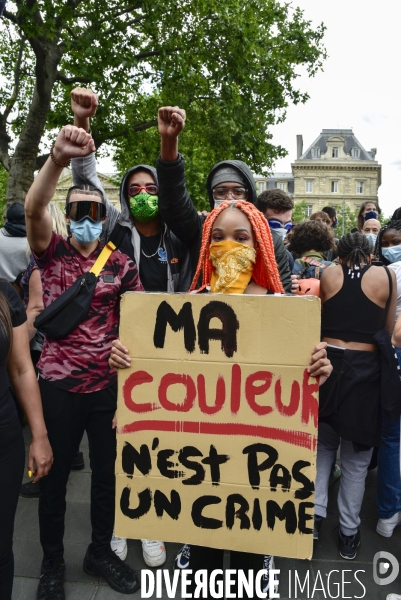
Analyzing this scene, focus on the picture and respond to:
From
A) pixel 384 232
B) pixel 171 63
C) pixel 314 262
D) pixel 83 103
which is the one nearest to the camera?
pixel 83 103

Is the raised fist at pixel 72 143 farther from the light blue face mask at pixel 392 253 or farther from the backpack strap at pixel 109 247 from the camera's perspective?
the light blue face mask at pixel 392 253

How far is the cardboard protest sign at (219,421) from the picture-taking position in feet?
5.64

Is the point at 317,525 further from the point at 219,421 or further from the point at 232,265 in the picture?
the point at 232,265

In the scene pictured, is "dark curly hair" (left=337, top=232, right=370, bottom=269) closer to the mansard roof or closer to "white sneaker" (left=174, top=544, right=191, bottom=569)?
"white sneaker" (left=174, top=544, right=191, bottom=569)

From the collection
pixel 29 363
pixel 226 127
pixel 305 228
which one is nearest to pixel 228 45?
pixel 226 127

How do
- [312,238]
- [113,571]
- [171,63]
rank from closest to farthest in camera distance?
[113,571]
[312,238]
[171,63]

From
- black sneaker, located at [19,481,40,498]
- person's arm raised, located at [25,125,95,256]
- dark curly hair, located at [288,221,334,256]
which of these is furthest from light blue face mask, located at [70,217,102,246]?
black sneaker, located at [19,481,40,498]

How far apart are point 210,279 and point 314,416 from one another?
74cm

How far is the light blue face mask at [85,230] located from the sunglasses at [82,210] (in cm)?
2

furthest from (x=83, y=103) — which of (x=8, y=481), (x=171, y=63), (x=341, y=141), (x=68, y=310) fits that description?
(x=341, y=141)

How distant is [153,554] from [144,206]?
75.6 inches

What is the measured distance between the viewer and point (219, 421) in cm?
176

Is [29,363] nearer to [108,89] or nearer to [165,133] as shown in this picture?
[165,133]

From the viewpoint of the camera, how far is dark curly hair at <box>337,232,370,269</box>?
9.74 feet
